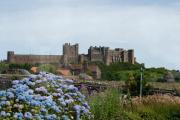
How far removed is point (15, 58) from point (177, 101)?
443ft

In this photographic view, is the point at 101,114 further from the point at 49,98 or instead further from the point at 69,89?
the point at 49,98

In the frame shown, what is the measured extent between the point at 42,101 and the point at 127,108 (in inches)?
231

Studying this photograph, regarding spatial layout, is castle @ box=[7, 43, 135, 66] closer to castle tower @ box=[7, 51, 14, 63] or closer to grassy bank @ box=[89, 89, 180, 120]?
castle tower @ box=[7, 51, 14, 63]

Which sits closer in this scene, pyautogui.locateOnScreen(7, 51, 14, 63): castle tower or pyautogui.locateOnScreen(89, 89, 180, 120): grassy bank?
pyautogui.locateOnScreen(89, 89, 180, 120): grassy bank

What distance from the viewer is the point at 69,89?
11.6 meters

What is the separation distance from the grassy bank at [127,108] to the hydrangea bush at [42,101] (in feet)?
4.40

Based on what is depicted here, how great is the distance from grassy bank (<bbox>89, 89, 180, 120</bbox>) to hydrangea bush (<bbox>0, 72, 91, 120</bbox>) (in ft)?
4.40

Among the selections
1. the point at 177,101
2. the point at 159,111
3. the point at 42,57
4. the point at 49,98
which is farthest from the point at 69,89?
the point at 42,57

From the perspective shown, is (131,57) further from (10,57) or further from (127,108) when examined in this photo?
(127,108)

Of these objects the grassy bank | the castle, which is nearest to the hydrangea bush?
the grassy bank

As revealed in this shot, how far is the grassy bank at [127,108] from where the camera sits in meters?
13.2

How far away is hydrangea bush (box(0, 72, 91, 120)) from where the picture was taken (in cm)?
1017

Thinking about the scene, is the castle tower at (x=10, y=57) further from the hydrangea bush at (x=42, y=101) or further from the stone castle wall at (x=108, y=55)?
the hydrangea bush at (x=42, y=101)

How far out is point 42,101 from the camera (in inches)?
412
